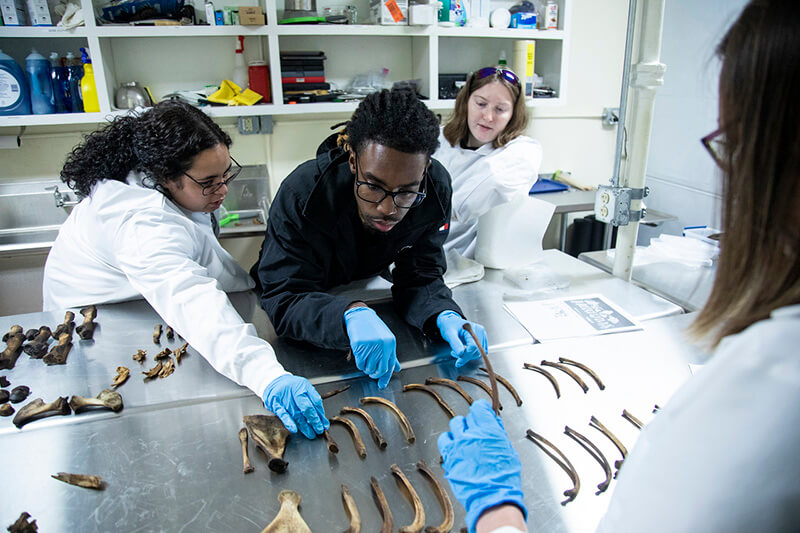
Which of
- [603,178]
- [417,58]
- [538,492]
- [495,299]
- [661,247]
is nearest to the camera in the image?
[538,492]

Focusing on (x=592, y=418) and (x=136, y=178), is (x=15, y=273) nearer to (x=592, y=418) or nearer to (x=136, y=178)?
(x=136, y=178)

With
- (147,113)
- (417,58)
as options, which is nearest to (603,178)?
(417,58)

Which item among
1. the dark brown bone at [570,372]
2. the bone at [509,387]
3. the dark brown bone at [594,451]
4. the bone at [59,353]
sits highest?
the bone at [59,353]

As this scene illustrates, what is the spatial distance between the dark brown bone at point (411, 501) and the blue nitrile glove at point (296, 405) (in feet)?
0.69

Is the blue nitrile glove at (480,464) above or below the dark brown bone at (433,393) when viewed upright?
above

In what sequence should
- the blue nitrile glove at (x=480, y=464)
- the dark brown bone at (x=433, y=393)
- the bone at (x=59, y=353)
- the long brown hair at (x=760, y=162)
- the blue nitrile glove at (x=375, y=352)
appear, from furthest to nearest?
the bone at (x=59, y=353), the blue nitrile glove at (x=375, y=352), the dark brown bone at (x=433, y=393), the blue nitrile glove at (x=480, y=464), the long brown hair at (x=760, y=162)

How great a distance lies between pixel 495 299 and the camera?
5.93ft

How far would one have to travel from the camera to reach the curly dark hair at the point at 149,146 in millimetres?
1569

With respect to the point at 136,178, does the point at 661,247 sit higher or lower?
lower

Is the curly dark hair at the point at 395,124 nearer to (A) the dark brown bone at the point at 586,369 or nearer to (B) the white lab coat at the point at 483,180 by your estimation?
(A) the dark brown bone at the point at 586,369

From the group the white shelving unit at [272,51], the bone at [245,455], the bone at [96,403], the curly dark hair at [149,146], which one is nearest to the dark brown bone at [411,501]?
the bone at [245,455]

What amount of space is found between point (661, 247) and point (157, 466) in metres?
1.91

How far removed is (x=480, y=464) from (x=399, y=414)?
0.34 metres

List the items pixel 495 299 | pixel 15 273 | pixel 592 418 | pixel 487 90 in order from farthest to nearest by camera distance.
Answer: pixel 15 273, pixel 487 90, pixel 495 299, pixel 592 418
